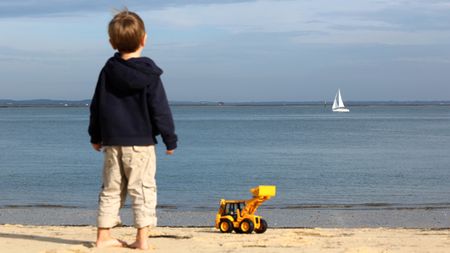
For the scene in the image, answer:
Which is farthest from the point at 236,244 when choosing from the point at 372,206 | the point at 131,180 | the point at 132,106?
the point at 372,206

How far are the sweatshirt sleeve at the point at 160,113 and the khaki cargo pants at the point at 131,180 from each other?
0.20 metres

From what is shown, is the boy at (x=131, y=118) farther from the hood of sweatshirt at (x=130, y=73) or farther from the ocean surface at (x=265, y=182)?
the ocean surface at (x=265, y=182)

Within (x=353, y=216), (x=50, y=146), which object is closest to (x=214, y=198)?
(x=353, y=216)

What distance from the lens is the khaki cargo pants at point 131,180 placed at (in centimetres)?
657

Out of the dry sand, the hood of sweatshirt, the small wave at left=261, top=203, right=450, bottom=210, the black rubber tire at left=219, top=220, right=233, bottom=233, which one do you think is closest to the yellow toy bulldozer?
the black rubber tire at left=219, top=220, right=233, bottom=233

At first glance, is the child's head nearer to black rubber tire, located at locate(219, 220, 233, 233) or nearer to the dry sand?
the dry sand

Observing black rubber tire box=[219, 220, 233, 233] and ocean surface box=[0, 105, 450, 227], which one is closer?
black rubber tire box=[219, 220, 233, 233]

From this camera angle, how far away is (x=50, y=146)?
46.1m

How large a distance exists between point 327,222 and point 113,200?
7967 millimetres

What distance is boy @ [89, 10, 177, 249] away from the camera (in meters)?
6.49

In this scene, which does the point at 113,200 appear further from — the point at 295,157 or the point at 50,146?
the point at 50,146

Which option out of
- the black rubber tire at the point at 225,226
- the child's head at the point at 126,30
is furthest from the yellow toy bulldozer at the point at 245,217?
the child's head at the point at 126,30

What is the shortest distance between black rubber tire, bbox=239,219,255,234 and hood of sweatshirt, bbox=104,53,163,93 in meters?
3.78

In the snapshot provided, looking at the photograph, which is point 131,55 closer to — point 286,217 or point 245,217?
point 245,217
